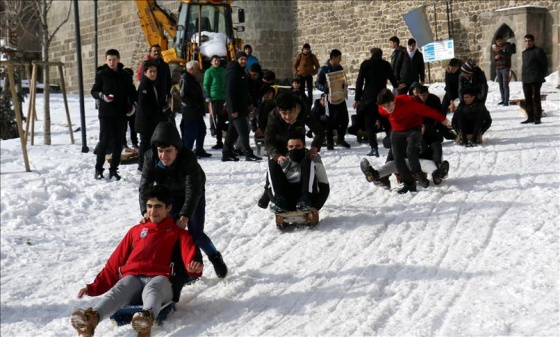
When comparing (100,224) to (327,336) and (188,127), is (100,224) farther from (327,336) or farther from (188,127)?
(327,336)

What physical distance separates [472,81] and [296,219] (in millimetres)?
5190

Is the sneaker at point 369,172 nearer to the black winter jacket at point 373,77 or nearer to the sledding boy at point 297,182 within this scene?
the sledding boy at point 297,182

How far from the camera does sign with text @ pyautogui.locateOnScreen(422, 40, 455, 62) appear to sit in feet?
65.5

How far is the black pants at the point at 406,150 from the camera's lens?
768cm

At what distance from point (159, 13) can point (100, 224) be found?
14.5 meters

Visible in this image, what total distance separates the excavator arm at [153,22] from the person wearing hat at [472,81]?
11.6 metres

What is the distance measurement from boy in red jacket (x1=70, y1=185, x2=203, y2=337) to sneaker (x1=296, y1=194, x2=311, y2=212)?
172 centimetres

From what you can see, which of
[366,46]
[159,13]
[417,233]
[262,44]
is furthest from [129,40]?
[417,233]

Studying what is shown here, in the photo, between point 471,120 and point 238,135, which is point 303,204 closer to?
point 238,135

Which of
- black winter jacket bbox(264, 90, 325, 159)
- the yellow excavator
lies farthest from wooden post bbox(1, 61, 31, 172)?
the yellow excavator

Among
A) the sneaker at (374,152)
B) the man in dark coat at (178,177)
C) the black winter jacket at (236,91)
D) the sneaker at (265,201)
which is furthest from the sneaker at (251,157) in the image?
the man in dark coat at (178,177)

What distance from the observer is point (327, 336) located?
4250 millimetres

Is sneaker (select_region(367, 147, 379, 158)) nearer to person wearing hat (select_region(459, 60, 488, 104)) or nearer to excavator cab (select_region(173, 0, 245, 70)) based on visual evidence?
person wearing hat (select_region(459, 60, 488, 104))

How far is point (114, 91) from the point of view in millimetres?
9039
